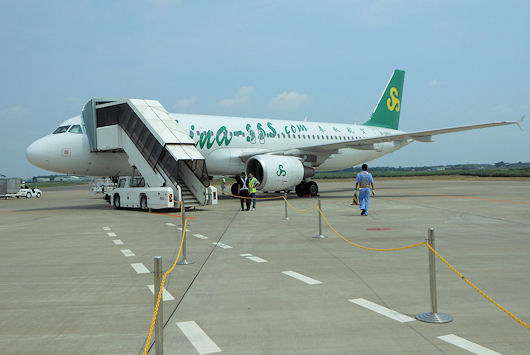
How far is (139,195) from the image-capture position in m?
17.3

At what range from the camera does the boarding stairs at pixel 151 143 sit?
1666 cm

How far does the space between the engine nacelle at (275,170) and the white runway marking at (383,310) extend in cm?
1436

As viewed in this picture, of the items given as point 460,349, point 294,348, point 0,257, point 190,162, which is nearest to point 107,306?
point 294,348

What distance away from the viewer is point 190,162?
1772 cm

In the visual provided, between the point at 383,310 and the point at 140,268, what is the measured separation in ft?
13.2

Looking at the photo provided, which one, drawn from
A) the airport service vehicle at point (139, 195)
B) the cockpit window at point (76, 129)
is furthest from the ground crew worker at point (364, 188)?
the cockpit window at point (76, 129)

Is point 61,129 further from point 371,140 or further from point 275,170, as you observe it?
point 371,140

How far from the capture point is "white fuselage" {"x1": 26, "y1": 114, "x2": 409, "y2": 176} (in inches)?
699

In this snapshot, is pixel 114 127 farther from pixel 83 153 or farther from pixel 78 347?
pixel 78 347

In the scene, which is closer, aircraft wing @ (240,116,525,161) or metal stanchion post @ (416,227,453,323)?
metal stanchion post @ (416,227,453,323)

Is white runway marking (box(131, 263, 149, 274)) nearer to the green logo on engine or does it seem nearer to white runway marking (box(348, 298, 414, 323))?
white runway marking (box(348, 298, 414, 323))

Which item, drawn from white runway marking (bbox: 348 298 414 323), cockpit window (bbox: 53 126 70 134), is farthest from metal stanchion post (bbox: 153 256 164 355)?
cockpit window (bbox: 53 126 70 134)

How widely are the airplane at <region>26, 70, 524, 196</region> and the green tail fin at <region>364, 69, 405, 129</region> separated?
4.98 metres

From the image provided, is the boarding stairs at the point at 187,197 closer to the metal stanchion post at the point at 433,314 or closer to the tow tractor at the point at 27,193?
the metal stanchion post at the point at 433,314
